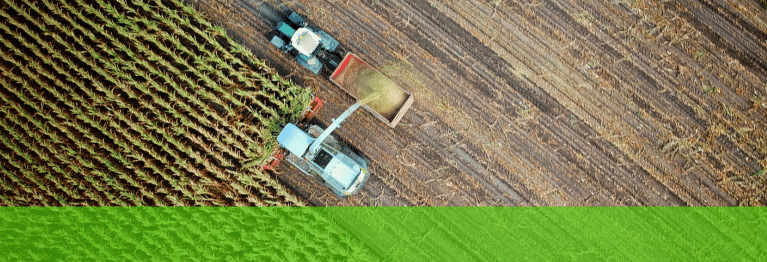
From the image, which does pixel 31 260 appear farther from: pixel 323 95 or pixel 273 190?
pixel 323 95

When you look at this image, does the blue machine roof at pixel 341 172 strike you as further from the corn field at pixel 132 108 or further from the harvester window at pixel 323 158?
the corn field at pixel 132 108

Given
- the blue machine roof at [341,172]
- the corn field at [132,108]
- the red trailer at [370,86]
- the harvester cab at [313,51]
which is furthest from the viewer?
the corn field at [132,108]

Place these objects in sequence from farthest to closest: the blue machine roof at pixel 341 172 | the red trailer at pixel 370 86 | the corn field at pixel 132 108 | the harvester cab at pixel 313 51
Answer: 1. the corn field at pixel 132 108
2. the harvester cab at pixel 313 51
3. the red trailer at pixel 370 86
4. the blue machine roof at pixel 341 172

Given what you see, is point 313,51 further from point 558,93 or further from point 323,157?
point 558,93

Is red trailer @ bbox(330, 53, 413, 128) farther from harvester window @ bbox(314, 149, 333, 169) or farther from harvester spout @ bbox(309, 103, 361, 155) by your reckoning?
harvester window @ bbox(314, 149, 333, 169)

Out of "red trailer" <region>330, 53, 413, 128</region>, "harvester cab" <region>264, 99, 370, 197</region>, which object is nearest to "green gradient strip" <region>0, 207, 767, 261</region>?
"harvester cab" <region>264, 99, 370, 197</region>

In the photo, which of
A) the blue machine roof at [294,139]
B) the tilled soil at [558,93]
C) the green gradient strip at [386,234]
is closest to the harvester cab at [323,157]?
the blue machine roof at [294,139]

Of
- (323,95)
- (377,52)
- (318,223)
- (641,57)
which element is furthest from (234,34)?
(641,57)

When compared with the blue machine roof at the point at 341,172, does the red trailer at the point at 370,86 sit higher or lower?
higher
